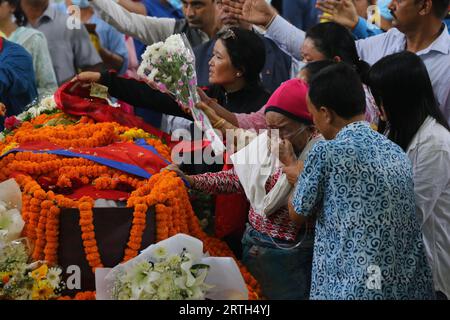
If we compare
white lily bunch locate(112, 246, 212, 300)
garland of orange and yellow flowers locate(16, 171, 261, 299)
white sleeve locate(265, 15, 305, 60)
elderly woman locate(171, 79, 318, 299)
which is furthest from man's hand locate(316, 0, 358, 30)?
white lily bunch locate(112, 246, 212, 300)

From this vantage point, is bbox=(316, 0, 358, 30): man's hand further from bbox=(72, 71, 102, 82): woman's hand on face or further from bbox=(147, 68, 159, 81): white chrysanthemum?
bbox=(72, 71, 102, 82): woman's hand on face

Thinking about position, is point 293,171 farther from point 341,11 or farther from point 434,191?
point 341,11

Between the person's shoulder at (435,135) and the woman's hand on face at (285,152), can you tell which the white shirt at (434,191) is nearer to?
the person's shoulder at (435,135)

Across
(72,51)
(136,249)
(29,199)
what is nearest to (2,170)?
(29,199)

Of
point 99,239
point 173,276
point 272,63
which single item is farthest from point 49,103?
point 173,276

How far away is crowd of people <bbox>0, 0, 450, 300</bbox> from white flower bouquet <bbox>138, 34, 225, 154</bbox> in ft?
0.41

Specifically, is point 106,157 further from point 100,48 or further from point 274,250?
point 100,48

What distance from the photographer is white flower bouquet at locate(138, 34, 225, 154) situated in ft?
13.6

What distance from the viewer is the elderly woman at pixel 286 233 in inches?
137

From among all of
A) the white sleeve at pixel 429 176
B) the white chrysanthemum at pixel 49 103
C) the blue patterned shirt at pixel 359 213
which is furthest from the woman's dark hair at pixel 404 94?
the white chrysanthemum at pixel 49 103

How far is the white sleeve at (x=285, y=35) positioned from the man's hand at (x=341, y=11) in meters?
0.22

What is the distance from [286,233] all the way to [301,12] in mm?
3409
